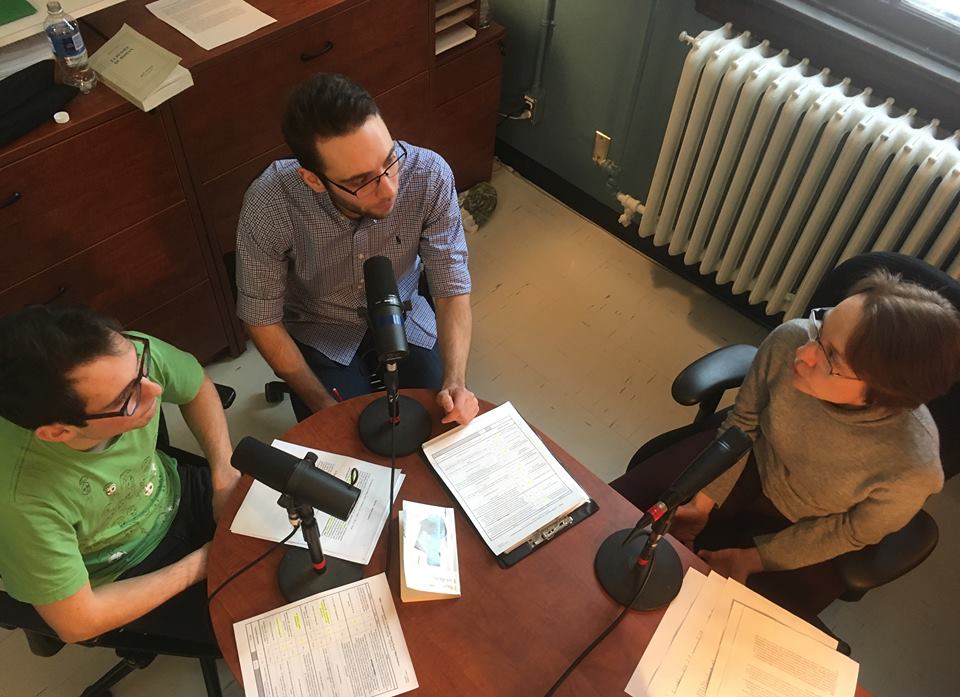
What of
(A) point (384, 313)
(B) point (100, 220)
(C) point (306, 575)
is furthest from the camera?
(B) point (100, 220)

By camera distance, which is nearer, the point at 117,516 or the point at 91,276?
the point at 117,516

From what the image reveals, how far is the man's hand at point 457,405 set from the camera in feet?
4.71

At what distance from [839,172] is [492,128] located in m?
1.36

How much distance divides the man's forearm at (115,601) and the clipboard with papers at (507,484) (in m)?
0.48

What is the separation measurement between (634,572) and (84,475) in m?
0.97

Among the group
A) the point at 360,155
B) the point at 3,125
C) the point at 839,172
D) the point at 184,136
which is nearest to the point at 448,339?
the point at 360,155

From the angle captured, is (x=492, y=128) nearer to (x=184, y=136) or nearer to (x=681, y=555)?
(x=184, y=136)

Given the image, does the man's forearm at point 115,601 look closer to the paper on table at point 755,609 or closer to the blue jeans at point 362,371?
the blue jeans at point 362,371

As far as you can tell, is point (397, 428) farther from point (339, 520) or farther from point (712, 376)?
point (712, 376)

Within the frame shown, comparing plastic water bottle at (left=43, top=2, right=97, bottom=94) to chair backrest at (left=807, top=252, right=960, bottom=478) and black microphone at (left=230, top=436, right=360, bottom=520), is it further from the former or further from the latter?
chair backrest at (left=807, top=252, right=960, bottom=478)

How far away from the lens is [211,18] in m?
1.86

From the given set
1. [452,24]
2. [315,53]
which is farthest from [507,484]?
[452,24]

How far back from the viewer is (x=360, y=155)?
→ 4.60 feet

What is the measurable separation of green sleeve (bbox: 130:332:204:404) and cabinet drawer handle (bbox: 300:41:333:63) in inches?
36.8
